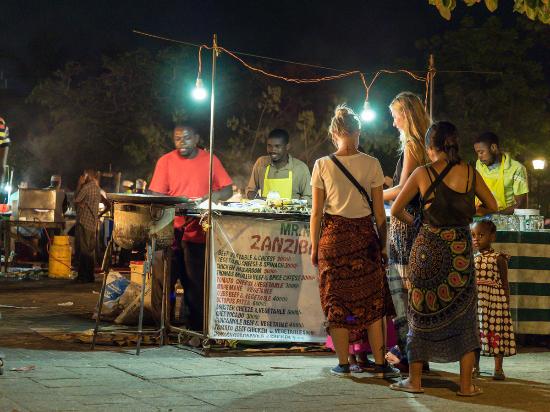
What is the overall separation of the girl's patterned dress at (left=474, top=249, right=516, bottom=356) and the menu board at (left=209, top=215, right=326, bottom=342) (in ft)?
5.76

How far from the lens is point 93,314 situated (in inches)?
450

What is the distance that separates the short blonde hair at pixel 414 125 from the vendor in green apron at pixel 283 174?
2.89m

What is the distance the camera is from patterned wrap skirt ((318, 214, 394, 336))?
24.3ft

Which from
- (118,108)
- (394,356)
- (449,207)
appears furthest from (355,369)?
(118,108)

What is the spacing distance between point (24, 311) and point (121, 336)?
3.15m

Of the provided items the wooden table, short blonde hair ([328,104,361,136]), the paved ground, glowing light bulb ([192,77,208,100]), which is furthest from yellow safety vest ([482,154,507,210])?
the wooden table

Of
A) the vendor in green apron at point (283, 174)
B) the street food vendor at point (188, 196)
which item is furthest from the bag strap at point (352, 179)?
the vendor in green apron at point (283, 174)

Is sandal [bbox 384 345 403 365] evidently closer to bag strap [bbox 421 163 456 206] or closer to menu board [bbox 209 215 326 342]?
menu board [bbox 209 215 326 342]

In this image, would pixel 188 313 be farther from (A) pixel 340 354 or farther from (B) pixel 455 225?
(B) pixel 455 225

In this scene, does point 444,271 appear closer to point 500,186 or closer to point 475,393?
point 475,393

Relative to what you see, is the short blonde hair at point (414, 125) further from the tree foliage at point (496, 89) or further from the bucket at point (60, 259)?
the tree foliage at point (496, 89)

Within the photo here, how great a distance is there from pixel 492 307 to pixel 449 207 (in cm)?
157

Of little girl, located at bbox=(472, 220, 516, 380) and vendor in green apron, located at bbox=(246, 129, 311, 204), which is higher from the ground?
vendor in green apron, located at bbox=(246, 129, 311, 204)

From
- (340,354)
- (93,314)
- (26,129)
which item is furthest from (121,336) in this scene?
(26,129)
